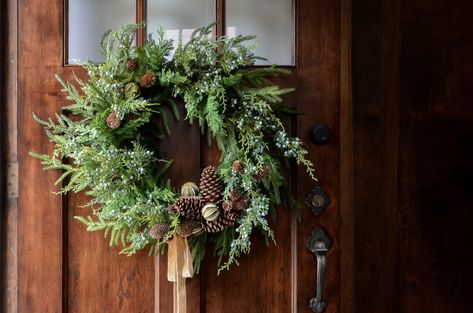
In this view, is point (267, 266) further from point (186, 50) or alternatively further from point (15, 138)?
point (15, 138)

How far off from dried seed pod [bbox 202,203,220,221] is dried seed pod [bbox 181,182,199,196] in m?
0.05

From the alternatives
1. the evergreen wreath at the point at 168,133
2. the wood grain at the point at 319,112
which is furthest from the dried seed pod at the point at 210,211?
the wood grain at the point at 319,112

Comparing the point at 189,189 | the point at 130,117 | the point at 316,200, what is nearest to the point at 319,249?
the point at 316,200

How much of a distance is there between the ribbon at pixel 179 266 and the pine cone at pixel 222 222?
0.21 feet

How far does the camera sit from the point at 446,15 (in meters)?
1.26

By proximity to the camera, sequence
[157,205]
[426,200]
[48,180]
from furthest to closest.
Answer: [426,200] < [48,180] < [157,205]

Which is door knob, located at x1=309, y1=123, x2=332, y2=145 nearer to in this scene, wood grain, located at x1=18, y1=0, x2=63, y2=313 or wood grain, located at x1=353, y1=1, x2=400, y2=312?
wood grain, located at x1=353, y1=1, x2=400, y2=312

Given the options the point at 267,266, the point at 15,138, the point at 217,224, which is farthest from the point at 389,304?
the point at 15,138

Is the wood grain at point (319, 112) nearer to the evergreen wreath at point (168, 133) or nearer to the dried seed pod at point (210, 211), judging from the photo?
the evergreen wreath at point (168, 133)

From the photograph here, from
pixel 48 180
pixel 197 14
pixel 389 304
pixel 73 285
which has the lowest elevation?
pixel 389 304

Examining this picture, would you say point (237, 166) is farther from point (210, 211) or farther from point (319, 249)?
point (319, 249)

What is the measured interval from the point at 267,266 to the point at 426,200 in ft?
1.77

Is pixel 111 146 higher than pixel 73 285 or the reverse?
higher

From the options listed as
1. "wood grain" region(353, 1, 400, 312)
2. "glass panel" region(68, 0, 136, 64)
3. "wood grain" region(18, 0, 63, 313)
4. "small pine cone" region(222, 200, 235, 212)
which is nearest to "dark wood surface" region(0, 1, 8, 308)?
"wood grain" region(18, 0, 63, 313)
